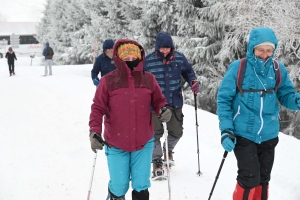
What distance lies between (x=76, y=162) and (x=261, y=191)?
3382mm

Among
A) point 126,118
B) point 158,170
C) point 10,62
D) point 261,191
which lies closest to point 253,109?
point 261,191

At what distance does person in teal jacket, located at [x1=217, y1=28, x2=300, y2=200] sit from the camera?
10.6ft

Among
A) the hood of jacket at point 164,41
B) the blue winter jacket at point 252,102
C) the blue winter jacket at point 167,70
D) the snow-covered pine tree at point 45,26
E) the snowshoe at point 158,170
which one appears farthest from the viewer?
the snow-covered pine tree at point 45,26

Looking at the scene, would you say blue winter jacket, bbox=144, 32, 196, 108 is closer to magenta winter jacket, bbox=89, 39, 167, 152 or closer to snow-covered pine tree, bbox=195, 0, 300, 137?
magenta winter jacket, bbox=89, 39, 167, 152

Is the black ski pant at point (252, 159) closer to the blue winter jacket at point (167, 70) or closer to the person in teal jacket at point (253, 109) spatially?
the person in teal jacket at point (253, 109)

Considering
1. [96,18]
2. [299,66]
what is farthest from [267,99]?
[96,18]

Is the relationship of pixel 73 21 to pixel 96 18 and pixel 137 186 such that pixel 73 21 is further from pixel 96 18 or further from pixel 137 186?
pixel 137 186

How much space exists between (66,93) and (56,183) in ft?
26.6

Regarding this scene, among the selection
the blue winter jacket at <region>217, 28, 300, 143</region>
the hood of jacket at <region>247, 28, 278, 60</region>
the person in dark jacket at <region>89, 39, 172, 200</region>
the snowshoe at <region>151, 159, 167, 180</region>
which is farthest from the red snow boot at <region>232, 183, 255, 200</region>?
the snowshoe at <region>151, 159, 167, 180</region>

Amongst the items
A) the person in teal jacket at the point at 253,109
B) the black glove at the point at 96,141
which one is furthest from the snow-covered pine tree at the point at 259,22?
the black glove at the point at 96,141

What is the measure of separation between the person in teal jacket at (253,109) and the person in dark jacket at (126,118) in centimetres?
77

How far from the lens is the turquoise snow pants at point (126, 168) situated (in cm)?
336

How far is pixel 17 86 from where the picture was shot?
14.8 m

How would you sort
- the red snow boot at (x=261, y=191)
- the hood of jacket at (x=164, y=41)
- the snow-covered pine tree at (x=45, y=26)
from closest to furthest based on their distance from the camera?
the red snow boot at (x=261, y=191)
the hood of jacket at (x=164, y=41)
the snow-covered pine tree at (x=45, y=26)
